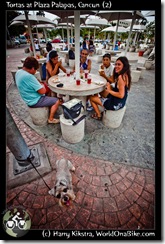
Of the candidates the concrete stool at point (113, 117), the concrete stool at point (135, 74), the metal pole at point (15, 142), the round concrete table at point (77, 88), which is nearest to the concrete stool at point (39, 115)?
the round concrete table at point (77, 88)

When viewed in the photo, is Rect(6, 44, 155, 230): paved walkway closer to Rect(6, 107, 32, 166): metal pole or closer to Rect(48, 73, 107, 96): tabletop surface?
Rect(6, 107, 32, 166): metal pole

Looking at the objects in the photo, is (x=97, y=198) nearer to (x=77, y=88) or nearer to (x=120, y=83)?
(x=120, y=83)

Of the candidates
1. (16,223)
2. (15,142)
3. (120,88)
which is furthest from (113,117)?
(16,223)

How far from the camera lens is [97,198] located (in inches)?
74.4

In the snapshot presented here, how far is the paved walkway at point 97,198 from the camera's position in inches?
65.8

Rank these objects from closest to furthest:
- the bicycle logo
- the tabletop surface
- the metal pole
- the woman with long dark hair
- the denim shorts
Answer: the bicycle logo, the metal pole, the woman with long dark hair, the tabletop surface, the denim shorts

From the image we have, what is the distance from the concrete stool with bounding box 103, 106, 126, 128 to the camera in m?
2.96

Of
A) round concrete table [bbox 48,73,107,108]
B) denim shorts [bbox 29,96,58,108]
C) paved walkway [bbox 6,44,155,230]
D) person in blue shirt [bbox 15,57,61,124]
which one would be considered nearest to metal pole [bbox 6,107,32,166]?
paved walkway [bbox 6,44,155,230]

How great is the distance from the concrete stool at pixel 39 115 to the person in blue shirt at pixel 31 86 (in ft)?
0.48

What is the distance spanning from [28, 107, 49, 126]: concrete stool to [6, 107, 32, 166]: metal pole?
1.23 meters

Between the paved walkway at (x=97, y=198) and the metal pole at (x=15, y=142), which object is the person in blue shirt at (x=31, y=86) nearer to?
the metal pole at (x=15, y=142)

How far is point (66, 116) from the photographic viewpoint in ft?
8.25
